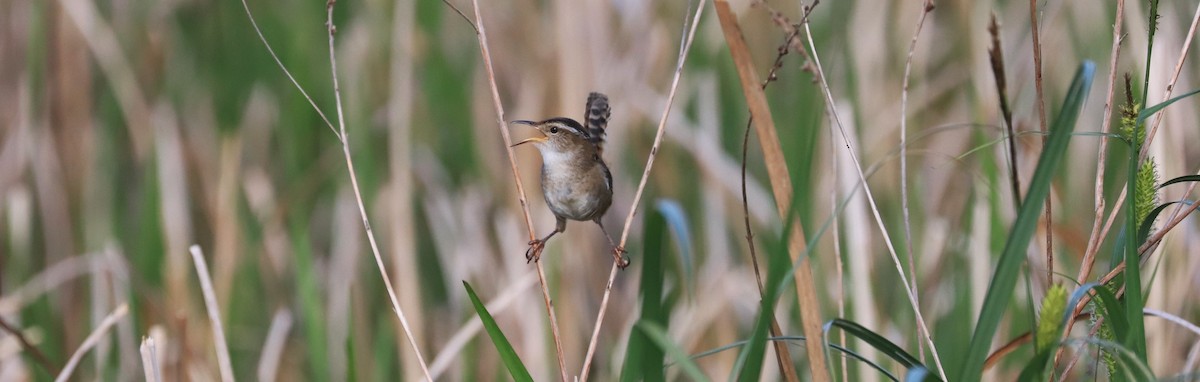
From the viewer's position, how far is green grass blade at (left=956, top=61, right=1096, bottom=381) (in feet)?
A: 3.04

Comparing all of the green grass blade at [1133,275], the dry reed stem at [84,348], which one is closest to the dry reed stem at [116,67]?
the dry reed stem at [84,348]

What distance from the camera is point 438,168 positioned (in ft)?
10.7

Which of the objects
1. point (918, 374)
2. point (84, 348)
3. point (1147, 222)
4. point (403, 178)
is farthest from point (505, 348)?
point (403, 178)

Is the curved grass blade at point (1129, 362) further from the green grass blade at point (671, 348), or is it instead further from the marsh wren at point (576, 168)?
the marsh wren at point (576, 168)

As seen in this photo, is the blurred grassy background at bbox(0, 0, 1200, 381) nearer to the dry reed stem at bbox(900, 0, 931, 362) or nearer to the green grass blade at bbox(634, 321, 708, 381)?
the dry reed stem at bbox(900, 0, 931, 362)

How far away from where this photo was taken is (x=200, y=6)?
11.9 ft

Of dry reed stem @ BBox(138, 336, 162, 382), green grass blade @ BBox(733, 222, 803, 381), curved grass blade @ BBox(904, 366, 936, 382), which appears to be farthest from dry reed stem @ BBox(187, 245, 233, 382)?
curved grass blade @ BBox(904, 366, 936, 382)

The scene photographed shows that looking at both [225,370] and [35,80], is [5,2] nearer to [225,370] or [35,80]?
[35,80]

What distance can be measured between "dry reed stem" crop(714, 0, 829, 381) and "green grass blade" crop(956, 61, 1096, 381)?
15 centimetres

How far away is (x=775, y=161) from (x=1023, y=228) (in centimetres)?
23

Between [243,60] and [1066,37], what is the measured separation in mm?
2403

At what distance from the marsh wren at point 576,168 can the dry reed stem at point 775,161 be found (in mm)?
476

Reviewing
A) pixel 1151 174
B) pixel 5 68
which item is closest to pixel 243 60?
pixel 5 68

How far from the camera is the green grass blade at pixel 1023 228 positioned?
0.93 m
